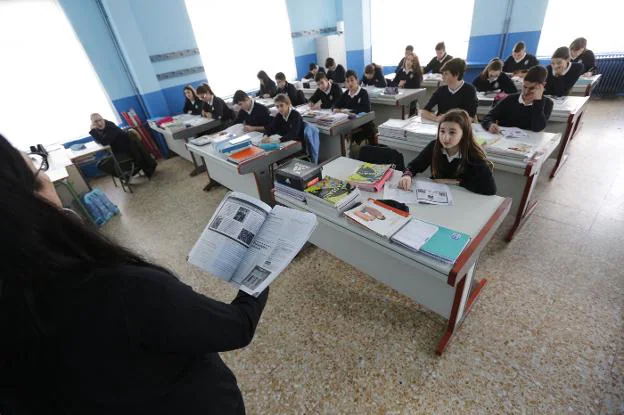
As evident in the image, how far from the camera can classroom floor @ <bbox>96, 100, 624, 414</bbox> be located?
1.51m

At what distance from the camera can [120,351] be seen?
0.52 meters

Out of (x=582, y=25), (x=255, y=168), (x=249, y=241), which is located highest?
(x=582, y=25)

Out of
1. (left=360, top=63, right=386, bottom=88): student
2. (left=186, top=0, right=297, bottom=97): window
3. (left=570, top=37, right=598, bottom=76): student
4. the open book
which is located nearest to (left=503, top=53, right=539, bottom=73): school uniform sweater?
(left=570, top=37, right=598, bottom=76): student

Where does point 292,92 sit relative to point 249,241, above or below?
below

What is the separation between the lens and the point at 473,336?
1763 mm

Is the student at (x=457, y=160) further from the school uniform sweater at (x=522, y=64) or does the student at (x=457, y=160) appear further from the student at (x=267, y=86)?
the student at (x=267, y=86)

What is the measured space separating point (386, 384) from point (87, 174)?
5615 millimetres

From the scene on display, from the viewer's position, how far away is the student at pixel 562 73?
3.53 meters

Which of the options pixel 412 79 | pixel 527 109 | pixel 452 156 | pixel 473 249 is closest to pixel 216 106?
pixel 412 79

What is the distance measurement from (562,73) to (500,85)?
26.1 inches

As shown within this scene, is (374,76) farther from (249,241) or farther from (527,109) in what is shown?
(249,241)

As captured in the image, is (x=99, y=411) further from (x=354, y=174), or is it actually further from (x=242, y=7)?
(x=242, y=7)

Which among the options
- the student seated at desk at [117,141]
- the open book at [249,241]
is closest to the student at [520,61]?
the open book at [249,241]

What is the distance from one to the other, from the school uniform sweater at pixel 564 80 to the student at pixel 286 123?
3.17 metres
